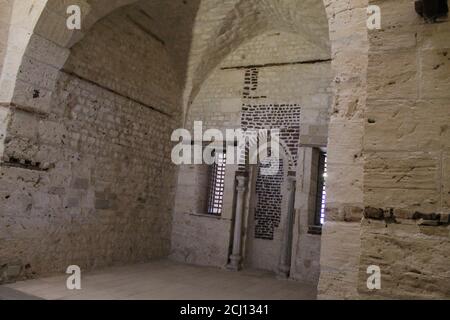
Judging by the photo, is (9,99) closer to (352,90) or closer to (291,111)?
(352,90)

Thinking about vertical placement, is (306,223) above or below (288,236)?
above

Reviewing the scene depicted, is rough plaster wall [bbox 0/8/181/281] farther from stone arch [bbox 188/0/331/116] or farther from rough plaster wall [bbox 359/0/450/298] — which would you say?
rough plaster wall [bbox 359/0/450/298]

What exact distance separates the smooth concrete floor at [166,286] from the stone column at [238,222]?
22 centimetres

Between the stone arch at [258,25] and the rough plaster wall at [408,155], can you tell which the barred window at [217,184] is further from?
the rough plaster wall at [408,155]

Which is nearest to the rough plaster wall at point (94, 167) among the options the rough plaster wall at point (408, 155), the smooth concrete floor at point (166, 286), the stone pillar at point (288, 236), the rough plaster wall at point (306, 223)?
the smooth concrete floor at point (166, 286)

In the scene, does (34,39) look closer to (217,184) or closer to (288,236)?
(217,184)

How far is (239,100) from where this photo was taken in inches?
→ 283

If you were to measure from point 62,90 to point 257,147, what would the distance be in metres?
3.56

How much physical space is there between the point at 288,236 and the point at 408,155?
5328 millimetres

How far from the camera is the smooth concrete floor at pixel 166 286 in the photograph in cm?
410

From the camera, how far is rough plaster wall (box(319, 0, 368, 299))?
2428 mm

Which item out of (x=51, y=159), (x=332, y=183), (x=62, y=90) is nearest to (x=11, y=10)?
(x=62, y=90)

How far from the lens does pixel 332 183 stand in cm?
258

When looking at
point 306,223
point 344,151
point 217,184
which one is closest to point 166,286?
point 306,223
